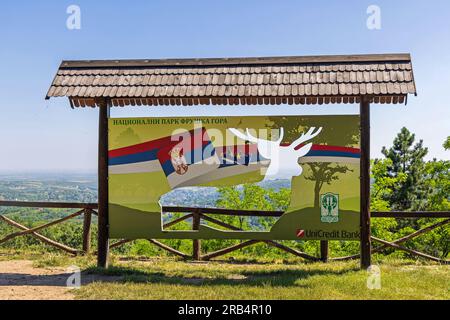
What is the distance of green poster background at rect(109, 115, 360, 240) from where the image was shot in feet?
29.3

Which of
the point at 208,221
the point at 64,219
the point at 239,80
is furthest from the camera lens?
the point at 64,219

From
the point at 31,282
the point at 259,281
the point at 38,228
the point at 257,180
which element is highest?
the point at 257,180

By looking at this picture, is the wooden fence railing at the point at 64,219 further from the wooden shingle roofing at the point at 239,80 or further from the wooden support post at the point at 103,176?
the wooden shingle roofing at the point at 239,80

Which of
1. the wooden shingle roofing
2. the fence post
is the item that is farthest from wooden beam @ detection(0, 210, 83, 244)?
the wooden shingle roofing

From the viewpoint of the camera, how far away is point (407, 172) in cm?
4662

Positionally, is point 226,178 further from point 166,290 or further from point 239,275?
point 166,290

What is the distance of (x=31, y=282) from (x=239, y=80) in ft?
17.3

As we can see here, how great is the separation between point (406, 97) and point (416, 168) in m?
40.7

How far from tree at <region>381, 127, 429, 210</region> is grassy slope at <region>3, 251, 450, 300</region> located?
36.4 meters

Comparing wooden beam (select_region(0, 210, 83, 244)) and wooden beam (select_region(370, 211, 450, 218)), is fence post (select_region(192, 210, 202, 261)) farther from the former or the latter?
wooden beam (select_region(370, 211, 450, 218))

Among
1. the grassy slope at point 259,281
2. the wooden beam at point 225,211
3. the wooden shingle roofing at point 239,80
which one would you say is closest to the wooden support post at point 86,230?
the grassy slope at point 259,281

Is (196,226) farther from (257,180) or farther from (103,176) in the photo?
(103,176)

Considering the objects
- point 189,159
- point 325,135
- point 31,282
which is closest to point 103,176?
point 189,159
